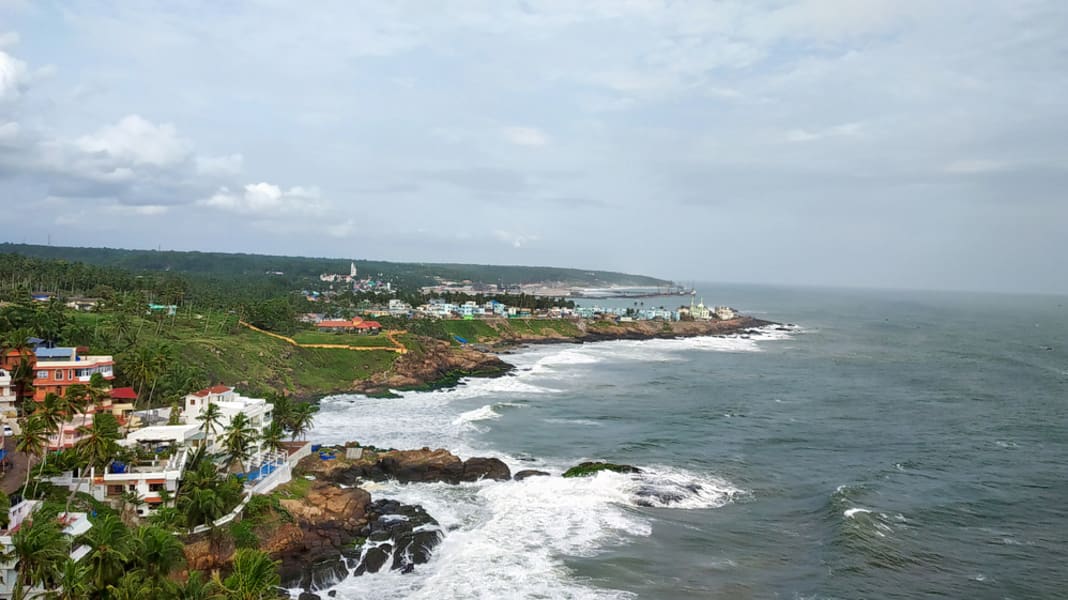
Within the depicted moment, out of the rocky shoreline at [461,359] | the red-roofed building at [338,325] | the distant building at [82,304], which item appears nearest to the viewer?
the rocky shoreline at [461,359]

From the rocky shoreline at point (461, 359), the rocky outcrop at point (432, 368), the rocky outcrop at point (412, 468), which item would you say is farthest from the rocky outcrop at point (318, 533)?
the rocky outcrop at point (432, 368)

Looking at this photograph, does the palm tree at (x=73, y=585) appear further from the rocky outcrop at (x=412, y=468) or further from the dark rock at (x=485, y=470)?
the dark rock at (x=485, y=470)

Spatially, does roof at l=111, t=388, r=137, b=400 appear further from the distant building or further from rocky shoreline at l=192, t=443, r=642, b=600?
the distant building

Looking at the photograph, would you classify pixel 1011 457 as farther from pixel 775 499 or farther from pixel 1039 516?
pixel 775 499

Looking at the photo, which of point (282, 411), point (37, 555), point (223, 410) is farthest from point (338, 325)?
point (37, 555)

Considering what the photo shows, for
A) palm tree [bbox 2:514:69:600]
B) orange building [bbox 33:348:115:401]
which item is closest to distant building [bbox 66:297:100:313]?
orange building [bbox 33:348:115:401]
